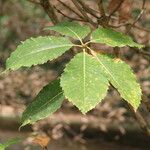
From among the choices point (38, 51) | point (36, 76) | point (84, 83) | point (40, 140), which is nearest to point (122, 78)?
point (84, 83)

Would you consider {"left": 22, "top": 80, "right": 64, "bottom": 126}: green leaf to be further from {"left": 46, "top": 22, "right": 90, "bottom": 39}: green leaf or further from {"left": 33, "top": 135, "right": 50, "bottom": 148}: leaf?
{"left": 33, "top": 135, "right": 50, "bottom": 148}: leaf

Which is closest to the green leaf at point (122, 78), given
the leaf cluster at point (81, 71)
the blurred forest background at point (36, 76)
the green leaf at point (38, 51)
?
the leaf cluster at point (81, 71)

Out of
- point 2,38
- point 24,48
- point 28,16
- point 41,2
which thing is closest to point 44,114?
point 24,48

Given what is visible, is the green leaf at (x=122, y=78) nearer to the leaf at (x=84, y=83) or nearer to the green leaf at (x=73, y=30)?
the leaf at (x=84, y=83)

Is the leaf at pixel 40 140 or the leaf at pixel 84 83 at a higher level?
the leaf at pixel 84 83

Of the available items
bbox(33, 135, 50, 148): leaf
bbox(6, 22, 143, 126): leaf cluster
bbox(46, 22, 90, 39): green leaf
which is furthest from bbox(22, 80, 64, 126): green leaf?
bbox(33, 135, 50, 148): leaf

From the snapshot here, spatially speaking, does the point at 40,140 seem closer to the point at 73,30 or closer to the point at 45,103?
the point at 45,103

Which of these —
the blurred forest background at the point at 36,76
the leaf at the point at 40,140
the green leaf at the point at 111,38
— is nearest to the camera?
the green leaf at the point at 111,38
